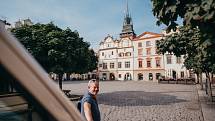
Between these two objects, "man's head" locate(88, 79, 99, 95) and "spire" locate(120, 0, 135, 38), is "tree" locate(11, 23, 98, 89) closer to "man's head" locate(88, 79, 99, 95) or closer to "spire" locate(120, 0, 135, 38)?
"man's head" locate(88, 79, 99, 95)

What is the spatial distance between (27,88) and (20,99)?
85mm

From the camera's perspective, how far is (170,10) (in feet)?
17.8

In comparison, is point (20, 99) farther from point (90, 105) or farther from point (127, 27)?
point (127, 27)

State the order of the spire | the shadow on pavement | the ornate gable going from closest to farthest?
the shadow on pavement < the ornate gable < the spire

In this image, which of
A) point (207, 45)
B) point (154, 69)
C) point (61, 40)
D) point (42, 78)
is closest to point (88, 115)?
point (207, 45)

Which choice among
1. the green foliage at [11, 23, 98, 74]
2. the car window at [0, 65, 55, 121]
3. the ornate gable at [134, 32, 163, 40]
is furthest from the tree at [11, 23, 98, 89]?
the ornate gable at [134, 32, 163, 40]

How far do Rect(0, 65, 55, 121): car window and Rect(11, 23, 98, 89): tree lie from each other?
1482cm

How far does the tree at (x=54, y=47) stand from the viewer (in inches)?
622

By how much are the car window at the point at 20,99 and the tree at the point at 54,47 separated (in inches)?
583

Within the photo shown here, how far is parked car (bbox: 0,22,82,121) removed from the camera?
50 cm

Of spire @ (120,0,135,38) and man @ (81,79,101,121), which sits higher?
spire @ (120,0,135,38)

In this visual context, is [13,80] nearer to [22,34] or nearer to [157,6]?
[157,6]

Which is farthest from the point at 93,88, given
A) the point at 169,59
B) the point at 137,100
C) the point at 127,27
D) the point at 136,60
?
the point at 127,27

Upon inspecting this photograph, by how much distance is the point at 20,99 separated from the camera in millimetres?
608
